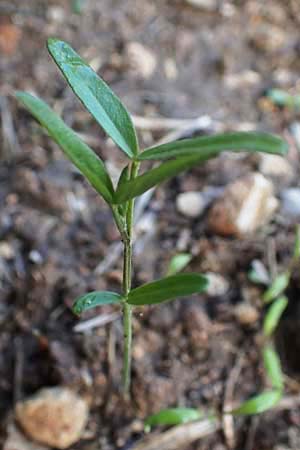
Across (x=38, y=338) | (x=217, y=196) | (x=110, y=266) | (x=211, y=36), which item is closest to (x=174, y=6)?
(x=211, y=36)

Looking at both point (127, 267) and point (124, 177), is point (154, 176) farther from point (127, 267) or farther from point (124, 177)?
point (127, 267)

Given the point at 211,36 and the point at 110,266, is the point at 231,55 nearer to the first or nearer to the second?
the point at 211,36

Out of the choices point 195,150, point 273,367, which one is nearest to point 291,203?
point 273,367

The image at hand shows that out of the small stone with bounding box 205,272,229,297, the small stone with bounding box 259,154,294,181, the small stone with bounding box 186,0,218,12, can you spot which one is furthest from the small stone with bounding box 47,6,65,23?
the small stone with bounding box 205,272,229,297

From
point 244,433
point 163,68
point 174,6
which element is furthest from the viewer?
point 174,6

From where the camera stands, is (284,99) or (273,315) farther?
(284,99)

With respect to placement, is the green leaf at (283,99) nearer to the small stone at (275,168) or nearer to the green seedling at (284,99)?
the green seedling at (284,99)
